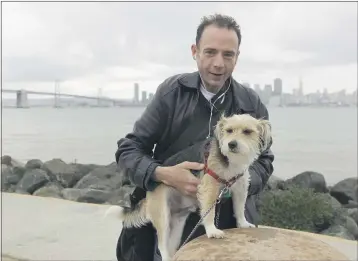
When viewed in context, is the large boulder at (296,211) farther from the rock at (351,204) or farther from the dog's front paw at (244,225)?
the dog's front paw at (244,225)

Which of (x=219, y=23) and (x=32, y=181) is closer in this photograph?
(x=219, y=23)

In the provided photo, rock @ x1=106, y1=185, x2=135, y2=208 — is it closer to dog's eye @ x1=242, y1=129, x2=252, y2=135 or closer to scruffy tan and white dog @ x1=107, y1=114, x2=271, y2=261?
scruffy tan and white dog @ x1=107, y1=114, x2=271, y2=261

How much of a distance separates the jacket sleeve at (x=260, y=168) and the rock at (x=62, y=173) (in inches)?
436

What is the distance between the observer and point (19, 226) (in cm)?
725

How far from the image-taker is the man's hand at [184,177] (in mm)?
3066

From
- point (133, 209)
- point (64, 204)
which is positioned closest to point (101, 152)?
point (64, 204)

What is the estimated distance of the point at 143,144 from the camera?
134 inches

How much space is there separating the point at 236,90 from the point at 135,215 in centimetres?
116

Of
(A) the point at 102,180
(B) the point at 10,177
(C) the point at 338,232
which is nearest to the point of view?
(C) the point at 338,232

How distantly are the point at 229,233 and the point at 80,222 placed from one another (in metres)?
5.01

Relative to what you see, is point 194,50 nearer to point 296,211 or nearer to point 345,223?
point 296,211

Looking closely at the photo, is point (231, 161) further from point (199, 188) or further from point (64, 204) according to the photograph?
point (64, 204)

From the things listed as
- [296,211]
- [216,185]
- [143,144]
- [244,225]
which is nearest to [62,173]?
[296,211]

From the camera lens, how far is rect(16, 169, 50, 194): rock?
1255cm
